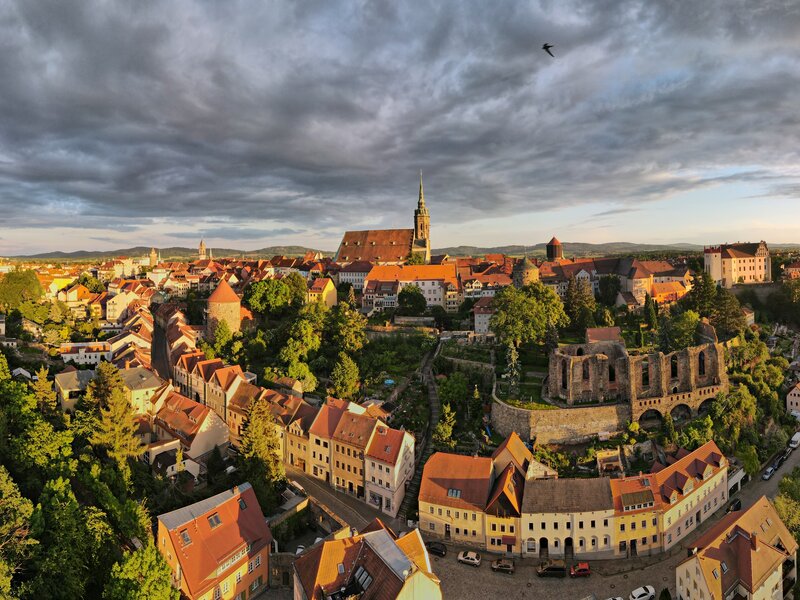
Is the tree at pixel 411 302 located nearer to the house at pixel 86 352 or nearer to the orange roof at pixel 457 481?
the orange roof at pixel 457 481

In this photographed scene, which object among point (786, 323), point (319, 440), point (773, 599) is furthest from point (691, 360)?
point (786, 323)

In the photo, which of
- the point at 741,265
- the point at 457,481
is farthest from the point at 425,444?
the point at 741,265

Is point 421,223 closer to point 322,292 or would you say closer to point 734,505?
point 322,292

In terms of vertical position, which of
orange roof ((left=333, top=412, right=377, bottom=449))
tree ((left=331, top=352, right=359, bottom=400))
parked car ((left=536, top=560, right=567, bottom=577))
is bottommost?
parked car ((left=536, top=560, right=567, bottom=577))

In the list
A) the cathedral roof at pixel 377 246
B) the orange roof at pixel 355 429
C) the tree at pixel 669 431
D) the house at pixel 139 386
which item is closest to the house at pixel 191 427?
the house at pixel 139 386

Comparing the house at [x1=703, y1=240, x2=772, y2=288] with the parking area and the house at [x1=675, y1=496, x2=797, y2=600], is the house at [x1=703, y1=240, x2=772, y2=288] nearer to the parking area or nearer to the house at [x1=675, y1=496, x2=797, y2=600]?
the house at [x1=675, y1=496, x2=797, y2=600]

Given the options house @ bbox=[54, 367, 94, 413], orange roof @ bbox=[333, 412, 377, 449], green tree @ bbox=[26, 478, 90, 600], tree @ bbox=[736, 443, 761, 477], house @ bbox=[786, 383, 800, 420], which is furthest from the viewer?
house @ bbox=[786, 383, 800, 420]

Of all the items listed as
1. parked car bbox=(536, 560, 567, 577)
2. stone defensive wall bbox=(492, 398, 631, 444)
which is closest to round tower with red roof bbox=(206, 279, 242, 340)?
stone defensive wall bbox=(492, 398, 631, 444)
